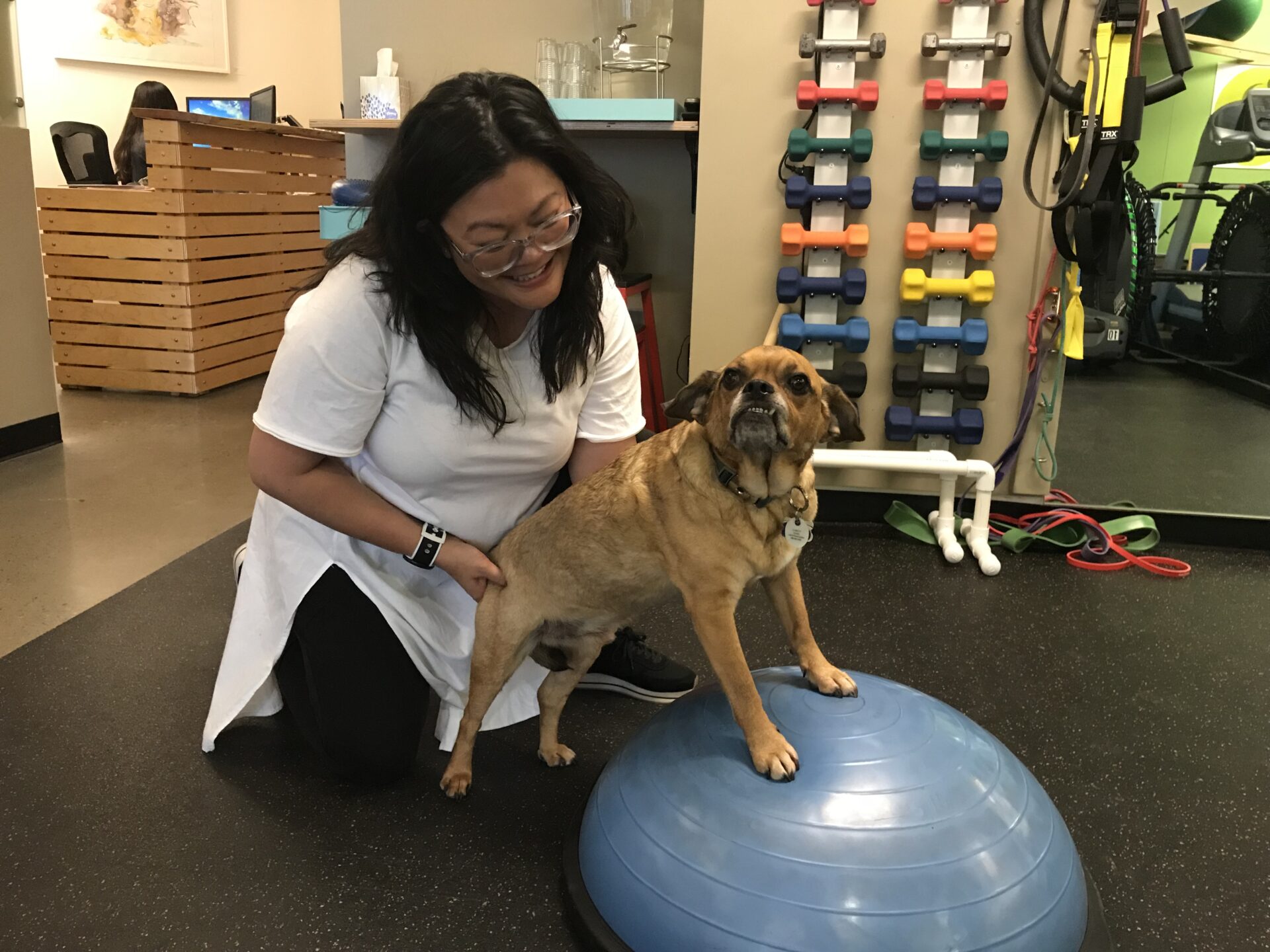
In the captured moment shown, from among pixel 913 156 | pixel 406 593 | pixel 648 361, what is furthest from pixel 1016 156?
pixel 406 593

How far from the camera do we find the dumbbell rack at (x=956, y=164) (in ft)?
8.78

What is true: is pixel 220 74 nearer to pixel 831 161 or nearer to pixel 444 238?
pixel 831 161

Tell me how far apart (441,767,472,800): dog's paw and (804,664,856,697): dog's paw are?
2.07 feet

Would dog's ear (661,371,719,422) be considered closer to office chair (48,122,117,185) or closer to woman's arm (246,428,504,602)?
woman's arm (246,428,504,602)

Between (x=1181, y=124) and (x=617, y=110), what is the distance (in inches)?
68.2

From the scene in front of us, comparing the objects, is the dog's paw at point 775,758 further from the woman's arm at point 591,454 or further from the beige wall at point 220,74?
the beige wall at point 220,74

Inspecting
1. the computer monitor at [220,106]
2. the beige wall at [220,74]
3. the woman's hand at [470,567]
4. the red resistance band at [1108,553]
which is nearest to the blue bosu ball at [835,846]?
the woman's hand at [470,567]

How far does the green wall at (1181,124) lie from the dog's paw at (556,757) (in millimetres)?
2422

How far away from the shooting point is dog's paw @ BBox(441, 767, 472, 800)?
1674 millimetres

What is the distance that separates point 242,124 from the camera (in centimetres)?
491

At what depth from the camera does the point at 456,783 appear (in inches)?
66.1

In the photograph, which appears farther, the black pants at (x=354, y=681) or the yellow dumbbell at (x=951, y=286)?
the yellow dumbbell at (x=951, y=286)

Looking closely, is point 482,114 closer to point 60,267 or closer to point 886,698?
point 886,698

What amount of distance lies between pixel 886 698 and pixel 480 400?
779 mm
